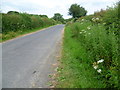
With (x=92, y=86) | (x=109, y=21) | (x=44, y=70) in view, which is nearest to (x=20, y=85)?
(x=44, y=70)

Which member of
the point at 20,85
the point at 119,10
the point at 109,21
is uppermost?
the point at 119,10

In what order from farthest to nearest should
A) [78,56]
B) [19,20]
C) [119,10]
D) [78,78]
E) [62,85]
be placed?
1. [19,20]
2. [78,56]
3. [119,10]
4. [78,78]
5. [62,85]

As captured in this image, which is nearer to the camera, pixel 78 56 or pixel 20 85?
pixel 20 85

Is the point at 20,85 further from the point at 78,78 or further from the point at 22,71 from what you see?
the point at 78,78

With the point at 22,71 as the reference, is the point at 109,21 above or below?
above

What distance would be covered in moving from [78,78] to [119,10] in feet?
12.2

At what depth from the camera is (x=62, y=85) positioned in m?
4.59

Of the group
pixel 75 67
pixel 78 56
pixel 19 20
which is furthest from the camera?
pixel 19 20

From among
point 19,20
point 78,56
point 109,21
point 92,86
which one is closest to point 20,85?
point 92,86

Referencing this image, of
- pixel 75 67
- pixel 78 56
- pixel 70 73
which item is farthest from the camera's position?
pixel 78 56

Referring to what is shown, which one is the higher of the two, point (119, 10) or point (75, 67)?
point (119, 10)

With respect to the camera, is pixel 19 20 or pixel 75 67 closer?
pixel 75 67

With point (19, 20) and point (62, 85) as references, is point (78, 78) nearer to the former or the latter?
point (62, 85)

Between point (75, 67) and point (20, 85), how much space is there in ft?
7.12
